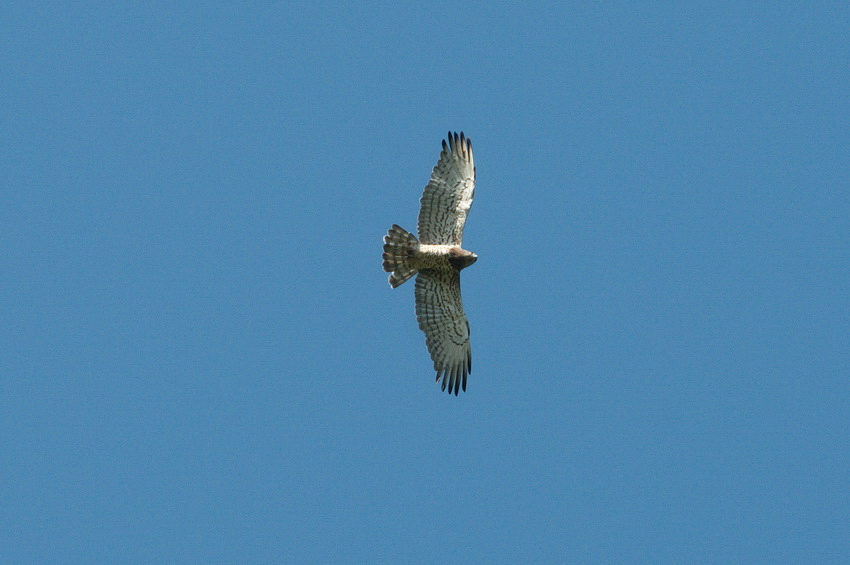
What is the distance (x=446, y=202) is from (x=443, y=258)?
0.73m

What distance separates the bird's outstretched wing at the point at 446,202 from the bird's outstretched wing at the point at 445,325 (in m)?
0.50

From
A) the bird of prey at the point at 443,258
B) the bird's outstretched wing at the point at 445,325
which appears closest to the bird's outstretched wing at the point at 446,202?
the bird of prey at the point at 443,258

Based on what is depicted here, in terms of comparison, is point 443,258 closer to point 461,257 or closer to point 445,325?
point 461,257

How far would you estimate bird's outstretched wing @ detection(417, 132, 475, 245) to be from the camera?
16.6 meters

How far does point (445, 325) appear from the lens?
17.0 metres

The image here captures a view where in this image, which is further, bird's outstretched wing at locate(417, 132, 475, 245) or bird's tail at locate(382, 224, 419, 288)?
bird's outstretched wing at locate(417, 132, 475, 245)

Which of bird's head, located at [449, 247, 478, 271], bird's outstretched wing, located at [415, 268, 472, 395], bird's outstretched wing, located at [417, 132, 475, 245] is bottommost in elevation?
bird's outstretched wing, located at [415, 268, 472, 395]

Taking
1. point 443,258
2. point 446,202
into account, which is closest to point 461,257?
point 443,258

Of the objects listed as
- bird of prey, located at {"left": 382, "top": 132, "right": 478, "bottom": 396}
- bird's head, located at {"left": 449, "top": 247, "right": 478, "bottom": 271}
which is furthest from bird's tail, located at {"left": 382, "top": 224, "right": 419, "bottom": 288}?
bird's head, located at {"left": 449, "top": 247, "right": 478, "bottom": 271}

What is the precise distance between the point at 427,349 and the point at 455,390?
2.19 ft

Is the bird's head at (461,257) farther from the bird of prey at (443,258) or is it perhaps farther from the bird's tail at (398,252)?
the bird's tail at (398,252)

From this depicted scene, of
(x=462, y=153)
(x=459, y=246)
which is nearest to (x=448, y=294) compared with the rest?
(x=459, y=246)

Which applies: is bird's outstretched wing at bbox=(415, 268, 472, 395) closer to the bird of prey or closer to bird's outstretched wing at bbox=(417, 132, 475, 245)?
the bird of prey

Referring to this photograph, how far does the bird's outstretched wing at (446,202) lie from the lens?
16625 mm
